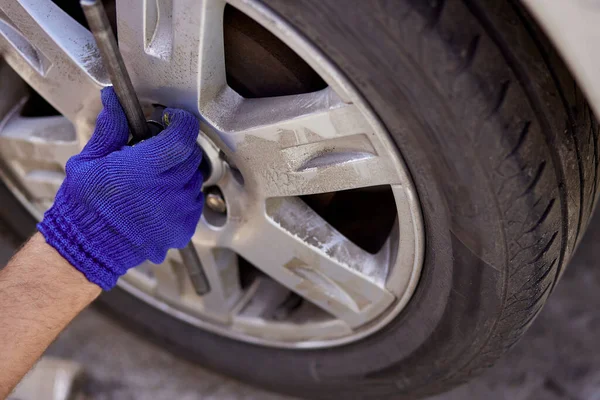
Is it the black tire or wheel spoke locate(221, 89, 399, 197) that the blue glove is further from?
the black tire

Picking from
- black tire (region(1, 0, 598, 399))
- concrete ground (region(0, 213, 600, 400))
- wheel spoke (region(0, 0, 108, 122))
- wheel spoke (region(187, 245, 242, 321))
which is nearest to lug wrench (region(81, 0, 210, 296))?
wheel spoke (region(0, 0, 108, 122))

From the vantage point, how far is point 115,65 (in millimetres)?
861

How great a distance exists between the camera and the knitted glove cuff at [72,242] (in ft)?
3.18

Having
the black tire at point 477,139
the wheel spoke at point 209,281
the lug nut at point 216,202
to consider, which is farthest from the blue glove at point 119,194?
the black tire at point 477,139

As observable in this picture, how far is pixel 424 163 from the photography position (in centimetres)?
84

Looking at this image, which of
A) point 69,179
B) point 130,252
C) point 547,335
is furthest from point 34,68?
point 547,335

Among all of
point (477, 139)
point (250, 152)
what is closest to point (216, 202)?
point (250, 152)

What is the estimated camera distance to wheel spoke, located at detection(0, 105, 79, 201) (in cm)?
124

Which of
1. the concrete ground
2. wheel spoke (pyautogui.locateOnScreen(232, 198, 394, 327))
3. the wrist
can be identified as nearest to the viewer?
the wrist

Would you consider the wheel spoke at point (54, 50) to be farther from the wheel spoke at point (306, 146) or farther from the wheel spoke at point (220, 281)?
the wheel spoke at point (220, 281)

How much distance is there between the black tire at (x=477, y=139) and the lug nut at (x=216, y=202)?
39 centimetres

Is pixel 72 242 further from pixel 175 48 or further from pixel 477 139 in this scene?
pixel 477 139

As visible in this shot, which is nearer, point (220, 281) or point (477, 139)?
point (477, 139)

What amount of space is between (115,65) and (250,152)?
245mm
